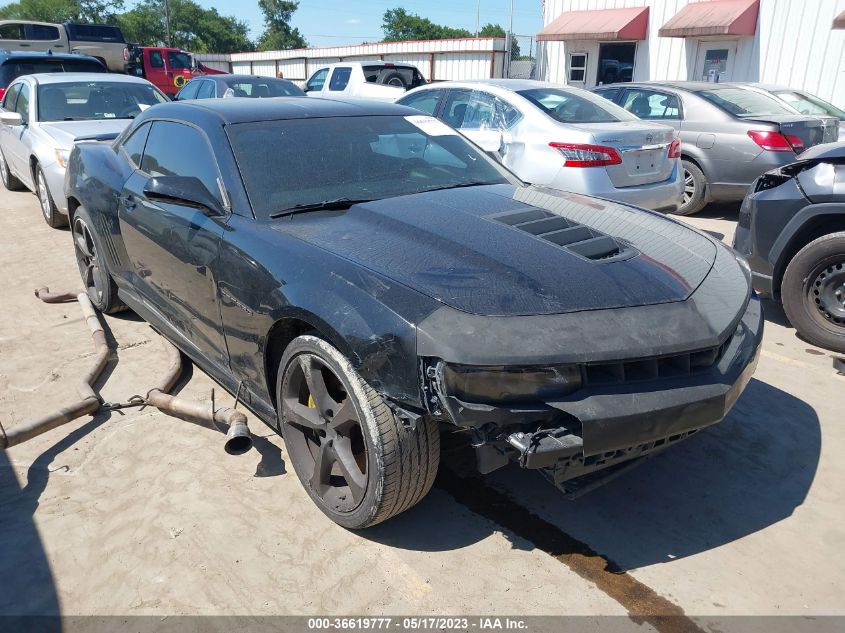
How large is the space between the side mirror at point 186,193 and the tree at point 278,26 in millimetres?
78306

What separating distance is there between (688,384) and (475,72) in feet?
73.0

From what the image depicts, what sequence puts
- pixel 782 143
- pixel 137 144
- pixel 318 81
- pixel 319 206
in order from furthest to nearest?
1. pixel 318 81
2. pixel 782 143
3. pixel 137 144
4. pixel 319 206

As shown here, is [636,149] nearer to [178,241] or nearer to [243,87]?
[178,241]

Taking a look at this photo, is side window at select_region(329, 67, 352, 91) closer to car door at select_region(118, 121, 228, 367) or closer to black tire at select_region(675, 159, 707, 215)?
black tire at select_region(675, 159, 707, 215)

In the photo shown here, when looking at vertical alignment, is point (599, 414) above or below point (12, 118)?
below

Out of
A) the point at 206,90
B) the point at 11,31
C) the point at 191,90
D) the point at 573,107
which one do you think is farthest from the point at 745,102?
the point at 11,31

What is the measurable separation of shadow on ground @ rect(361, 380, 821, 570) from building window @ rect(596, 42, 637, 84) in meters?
17.3

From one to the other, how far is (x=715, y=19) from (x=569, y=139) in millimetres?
11960

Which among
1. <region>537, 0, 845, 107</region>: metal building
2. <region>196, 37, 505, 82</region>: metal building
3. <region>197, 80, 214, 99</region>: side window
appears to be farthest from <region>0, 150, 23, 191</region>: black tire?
<region>196, 37, 505, 82</region>: metal building

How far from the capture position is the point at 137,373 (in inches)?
167

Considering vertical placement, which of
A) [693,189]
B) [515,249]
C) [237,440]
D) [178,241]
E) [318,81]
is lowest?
[237,440]

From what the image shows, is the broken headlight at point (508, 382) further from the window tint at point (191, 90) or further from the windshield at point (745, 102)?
the window tint at point (191, 90)

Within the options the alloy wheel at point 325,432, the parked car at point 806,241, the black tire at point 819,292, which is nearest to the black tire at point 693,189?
the parked car at point 806,241

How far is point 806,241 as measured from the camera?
181 inches
